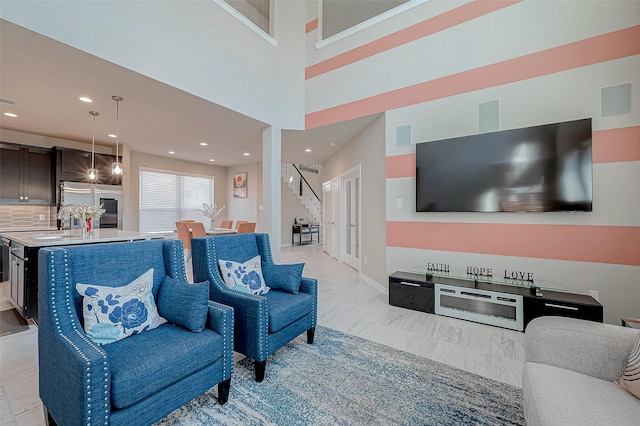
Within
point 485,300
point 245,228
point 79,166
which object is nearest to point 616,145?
point 485,300

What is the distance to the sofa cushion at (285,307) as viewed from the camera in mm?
2029

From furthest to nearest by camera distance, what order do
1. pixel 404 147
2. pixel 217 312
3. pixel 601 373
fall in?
pixel 404 147
pixel 217 312
pixel 601 373

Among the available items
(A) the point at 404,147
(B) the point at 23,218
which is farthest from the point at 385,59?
(B) the point at 23,218

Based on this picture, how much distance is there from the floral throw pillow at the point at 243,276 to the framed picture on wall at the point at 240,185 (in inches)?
261

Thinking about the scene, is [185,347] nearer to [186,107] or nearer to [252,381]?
[252,381]

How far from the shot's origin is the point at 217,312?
1.70 m

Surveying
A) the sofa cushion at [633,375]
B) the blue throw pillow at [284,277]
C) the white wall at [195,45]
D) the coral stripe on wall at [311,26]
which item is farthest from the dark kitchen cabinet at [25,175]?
the sofa cushion at [633,375]

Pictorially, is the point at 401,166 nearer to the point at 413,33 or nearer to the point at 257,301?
the point at 413,33

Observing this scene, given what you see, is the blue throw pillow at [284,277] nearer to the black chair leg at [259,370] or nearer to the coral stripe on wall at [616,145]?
A: the black chair leg at [259,370]

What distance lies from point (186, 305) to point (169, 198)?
726 cm

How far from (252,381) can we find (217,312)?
66 cm

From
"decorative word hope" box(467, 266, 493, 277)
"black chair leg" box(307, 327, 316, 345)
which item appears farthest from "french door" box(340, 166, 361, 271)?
"black chair leg" box(307, 327, 316, 345)

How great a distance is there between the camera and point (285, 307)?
2.15 meters

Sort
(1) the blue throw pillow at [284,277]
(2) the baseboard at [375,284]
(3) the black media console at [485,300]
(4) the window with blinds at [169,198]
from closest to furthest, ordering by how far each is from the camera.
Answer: (1) the blue throw pillow at [284,277]
(3) the black media console at [485,300]
(2) the baseboard at [375,284]
(4) the window with blinds at [169,198]
